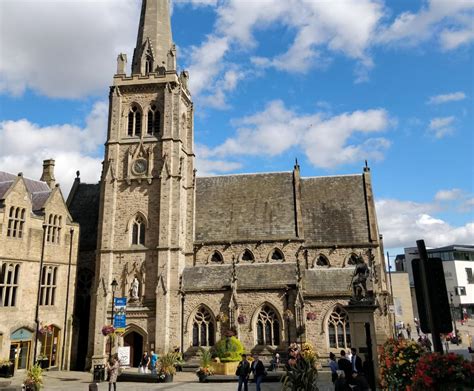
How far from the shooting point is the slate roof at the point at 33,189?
29906mm

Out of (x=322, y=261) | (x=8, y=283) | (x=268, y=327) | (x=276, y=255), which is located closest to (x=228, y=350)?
(x=268, y=327)

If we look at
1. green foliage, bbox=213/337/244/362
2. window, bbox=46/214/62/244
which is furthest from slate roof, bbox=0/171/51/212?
green foliage, bbox=213/337/244/362

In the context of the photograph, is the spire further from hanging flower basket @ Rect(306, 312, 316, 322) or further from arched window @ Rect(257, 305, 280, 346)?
hanging flower basket @ Rect(306, 312, 316, 322)

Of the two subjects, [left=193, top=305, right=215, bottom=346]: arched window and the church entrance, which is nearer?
[left=193, top=305, right=215, bottom=346]: arched window

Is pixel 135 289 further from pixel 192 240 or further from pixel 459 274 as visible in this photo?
pixel 459 274

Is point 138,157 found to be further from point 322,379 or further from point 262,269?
point 322,379

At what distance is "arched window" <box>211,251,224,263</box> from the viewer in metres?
34.8

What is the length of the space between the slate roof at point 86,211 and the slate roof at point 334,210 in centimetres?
1802

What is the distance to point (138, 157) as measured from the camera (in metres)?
34.3

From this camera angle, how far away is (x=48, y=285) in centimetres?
3092

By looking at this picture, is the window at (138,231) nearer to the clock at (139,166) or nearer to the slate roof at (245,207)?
the clock at (139,166)

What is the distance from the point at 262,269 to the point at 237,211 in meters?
6.67

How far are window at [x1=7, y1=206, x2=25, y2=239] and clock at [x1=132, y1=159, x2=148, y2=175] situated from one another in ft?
28.3

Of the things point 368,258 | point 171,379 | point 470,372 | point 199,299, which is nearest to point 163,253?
point 199,299
